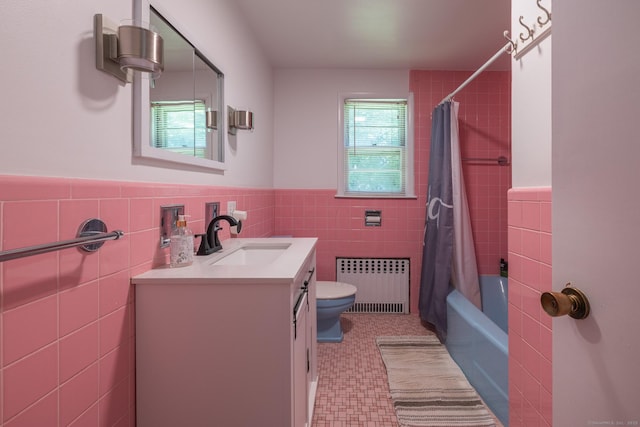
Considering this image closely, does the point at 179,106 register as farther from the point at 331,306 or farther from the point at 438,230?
the point at 438,230

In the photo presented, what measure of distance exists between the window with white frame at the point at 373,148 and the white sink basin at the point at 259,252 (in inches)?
61.0

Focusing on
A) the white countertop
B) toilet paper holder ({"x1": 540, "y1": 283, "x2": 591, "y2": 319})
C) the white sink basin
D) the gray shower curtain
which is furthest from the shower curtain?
toilet paper holder ({"x1": 540, "y1": 283, "x2": 591, "y2": 319})

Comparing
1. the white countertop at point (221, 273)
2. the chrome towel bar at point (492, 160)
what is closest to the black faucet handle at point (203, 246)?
the white countertop at point (221, 273)

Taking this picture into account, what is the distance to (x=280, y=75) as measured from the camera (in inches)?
125

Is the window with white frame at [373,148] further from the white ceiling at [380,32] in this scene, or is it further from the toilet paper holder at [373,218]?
the white ceiling at [380,32]

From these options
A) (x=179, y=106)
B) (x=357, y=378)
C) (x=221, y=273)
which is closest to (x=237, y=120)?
(x=179, y=106)

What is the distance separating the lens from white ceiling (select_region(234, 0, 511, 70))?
211cm

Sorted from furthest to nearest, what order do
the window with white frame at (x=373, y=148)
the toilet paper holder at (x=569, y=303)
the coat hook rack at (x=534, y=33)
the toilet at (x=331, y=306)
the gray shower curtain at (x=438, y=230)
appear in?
1. the window with white frame at (x=373, y=148)
2. the gray shower curtain at (x=438, y=230)
3. the toilet at (x=331, y=306)
4. the coat hook rack at (x=534, y=33)
5. the toilet paper holder at (x=569, y=303)

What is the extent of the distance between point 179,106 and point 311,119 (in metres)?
1.93

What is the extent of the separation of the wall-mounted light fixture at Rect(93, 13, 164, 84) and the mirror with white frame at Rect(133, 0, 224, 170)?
147 millimetres

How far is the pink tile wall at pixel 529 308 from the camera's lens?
1058 millimetres

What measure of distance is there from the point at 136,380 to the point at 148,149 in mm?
710

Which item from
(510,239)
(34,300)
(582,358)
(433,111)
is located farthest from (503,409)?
(433,111)

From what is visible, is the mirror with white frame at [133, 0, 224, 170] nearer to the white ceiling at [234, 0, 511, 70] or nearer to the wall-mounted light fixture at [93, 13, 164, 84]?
the wall-mounted light fixture at [93, 13, 164, 84]
